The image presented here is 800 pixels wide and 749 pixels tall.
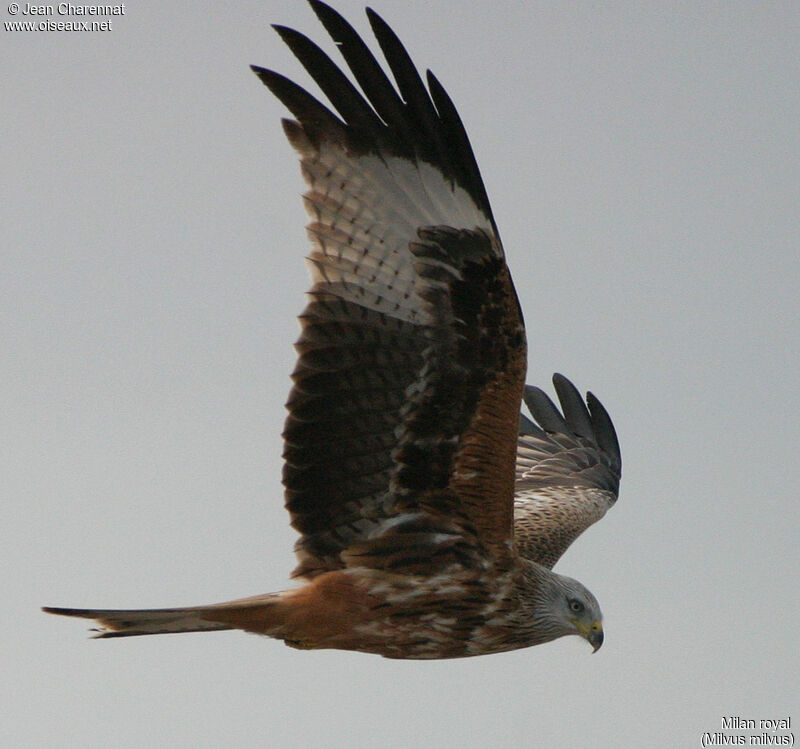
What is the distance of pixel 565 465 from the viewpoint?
12750 millimetres

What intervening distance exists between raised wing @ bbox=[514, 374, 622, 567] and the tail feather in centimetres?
287

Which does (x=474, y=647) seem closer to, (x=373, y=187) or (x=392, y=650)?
(x=392, y=650)

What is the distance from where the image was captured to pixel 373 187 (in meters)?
7.99

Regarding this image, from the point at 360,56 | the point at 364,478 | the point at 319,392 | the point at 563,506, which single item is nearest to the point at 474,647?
the point at 364,478

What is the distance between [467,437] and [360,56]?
2.13 m

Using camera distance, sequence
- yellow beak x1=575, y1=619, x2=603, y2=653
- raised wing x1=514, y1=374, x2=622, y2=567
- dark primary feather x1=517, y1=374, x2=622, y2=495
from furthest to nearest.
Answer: dark primary feather x1=517, y1=374, x2=622, y2=495, raised wing x1=514, y1=374, x2=622, y2=567, yellow beak x1=575, y1=619, x2=603, y2=653

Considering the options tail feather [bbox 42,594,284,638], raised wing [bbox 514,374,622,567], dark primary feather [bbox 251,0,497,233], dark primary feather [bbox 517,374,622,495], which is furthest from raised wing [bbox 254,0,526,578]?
dark primary feather [bbox 517,374,622,495]

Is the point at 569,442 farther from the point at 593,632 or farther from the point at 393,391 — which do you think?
the point at 393,391

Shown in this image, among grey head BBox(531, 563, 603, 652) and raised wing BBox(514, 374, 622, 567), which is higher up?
raised wing BBox(514, 374, 622, 567)

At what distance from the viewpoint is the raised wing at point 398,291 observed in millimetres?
7879

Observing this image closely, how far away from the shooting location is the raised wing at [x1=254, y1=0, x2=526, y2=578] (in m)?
7.88

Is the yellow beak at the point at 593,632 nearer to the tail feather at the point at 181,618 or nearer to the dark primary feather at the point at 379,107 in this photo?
the tail feather at the point at 181,618

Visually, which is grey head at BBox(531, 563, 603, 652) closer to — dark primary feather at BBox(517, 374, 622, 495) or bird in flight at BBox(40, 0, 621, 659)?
bird in flight at BBox(40, 0, 621, 659)

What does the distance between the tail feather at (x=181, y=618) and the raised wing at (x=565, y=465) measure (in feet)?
9.43
